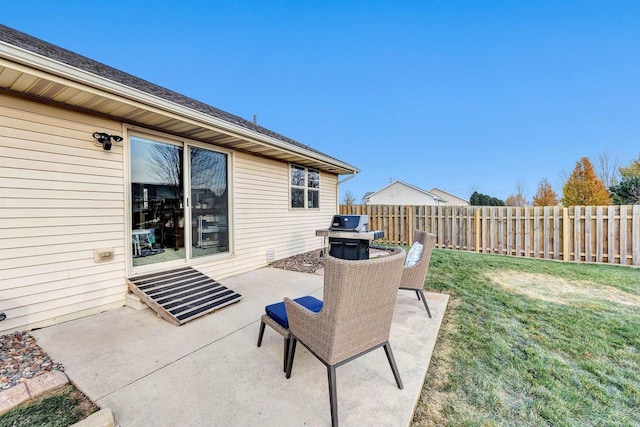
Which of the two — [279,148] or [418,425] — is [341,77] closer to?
[279,148]

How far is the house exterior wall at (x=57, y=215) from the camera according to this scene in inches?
112

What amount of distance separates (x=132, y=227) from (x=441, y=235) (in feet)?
28.4

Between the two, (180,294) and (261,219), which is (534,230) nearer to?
(261,219)

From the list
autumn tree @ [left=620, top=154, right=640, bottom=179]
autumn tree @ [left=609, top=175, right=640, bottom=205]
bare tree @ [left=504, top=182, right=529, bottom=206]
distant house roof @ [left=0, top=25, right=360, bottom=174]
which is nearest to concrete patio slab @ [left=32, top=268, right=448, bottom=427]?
distant house roof @ [left=0, top=25, right=360, bottom=174]

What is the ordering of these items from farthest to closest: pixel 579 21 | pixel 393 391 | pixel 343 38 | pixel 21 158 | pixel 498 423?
pixel 343 38
pixel 579 21
pixel 21 158
pixel 393 391
pixel 498 423

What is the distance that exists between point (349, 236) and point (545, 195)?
25.7 metres

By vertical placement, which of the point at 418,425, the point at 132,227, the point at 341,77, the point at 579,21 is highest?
the point at 341,77

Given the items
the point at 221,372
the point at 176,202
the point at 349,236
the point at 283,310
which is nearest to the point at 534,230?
the point at 349,236

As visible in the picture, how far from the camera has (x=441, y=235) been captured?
29.5ft

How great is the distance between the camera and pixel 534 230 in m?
7.40

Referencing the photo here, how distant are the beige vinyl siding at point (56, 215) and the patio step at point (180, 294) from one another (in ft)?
1.33

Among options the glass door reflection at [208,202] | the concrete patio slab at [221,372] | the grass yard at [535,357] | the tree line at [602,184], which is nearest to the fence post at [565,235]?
the grass yard at [535,357]

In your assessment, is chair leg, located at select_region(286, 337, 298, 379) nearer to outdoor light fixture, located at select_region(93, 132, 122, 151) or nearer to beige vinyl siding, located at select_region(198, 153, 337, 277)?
beige vinyl siding, located at select_region(198, 153, 337, 277)

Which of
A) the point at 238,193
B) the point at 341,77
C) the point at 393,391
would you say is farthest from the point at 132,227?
the point at 341,77
